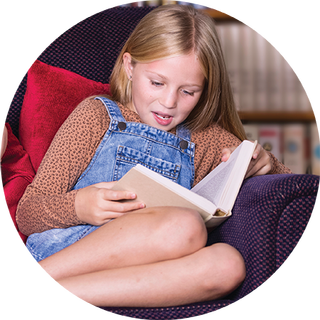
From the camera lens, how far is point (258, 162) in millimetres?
1080

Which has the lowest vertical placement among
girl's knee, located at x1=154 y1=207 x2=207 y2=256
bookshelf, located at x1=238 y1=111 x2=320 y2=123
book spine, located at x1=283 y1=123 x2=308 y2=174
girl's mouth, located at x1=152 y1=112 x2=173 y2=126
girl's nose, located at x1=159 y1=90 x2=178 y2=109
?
book spine, located at x1=283 y1=123 x2=308 y2=174

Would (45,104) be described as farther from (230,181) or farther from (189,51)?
(230,181)

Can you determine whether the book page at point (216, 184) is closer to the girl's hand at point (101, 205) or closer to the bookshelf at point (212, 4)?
the girl's hand at point (101, 205)

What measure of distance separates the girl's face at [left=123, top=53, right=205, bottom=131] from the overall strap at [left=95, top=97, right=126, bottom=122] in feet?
0.17

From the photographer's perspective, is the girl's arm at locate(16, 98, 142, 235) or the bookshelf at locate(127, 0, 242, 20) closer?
the girl's arm at locate(16, 98, 142, 235)

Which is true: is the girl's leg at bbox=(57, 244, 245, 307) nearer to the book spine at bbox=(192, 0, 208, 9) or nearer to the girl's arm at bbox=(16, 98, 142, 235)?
the girl's arm at bbox=(16, 98, 142, 235)

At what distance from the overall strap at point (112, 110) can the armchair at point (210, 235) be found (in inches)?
6.7

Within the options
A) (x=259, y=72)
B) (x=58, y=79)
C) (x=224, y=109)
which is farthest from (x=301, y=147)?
(x=58, y=79)

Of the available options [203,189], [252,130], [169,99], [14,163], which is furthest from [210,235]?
[252,130]

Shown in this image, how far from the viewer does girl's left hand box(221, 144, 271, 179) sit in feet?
3.48

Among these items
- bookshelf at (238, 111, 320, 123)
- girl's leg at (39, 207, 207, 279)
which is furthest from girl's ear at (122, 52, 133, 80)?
bookshelf at (238, 111, 320, 123)

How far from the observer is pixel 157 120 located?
108 centimetres

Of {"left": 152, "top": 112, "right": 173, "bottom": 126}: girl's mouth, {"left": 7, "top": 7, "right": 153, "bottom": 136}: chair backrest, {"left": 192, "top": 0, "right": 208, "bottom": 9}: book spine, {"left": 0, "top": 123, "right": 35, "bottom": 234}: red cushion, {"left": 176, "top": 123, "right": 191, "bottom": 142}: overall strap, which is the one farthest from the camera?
{"left": 192, "top": 0, "right": 208, "bottom": 9}: book spine

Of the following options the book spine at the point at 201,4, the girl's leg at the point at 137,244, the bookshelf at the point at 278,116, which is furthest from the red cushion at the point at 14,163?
the bookshelf at the point at 278,116
